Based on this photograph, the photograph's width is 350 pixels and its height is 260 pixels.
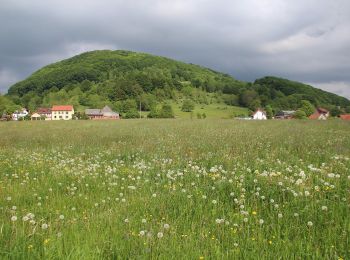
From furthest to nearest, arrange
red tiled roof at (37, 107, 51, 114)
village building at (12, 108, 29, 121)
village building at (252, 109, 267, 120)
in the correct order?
red tiled roof at (37, 107, 51, 114), village building at (12, 108, 29, 121), village building at (252, 109, 267, 120)

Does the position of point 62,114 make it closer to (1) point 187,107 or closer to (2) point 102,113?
(2) point 102,113

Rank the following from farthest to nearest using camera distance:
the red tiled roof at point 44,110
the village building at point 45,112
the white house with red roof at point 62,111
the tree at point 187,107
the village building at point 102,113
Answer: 1. the white house with red roof at point 62,111
2. the red tiled roof at point 44,110
3. the village building at point 45,112
4. the village building at point 102,113
5. the tree at point 187,107

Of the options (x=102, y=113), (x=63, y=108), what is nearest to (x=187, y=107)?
(x=102, y=113)

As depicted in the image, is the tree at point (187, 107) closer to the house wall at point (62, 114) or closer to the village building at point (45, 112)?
the house wall at point (62, 114)

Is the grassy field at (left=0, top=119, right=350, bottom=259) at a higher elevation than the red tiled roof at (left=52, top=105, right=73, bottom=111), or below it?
below

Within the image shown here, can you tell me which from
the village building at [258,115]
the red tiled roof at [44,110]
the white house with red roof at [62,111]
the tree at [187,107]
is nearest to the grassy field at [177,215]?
the village building at [258,115]

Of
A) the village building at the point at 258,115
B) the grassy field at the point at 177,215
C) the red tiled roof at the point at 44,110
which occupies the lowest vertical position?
the grassy field at the point at 177,215

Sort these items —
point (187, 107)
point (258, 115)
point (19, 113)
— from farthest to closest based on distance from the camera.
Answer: point (19, 113) → point (187, 107) → point (258, 115)

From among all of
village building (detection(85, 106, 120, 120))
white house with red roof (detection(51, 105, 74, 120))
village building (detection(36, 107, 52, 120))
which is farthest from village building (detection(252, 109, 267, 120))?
village building (detection(36, 107, 52, 120))

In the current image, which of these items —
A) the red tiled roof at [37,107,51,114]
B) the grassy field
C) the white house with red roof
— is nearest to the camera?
the grassy field

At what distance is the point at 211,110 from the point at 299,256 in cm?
14992

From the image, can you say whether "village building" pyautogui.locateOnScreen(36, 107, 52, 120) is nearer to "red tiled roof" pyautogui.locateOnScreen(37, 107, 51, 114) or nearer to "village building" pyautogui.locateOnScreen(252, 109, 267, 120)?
"red tiled roof" pyautogui.locateOnScreen(37, 107, 51, 114)

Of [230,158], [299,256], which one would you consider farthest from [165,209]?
[230,158]

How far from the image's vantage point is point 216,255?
4.48 m
